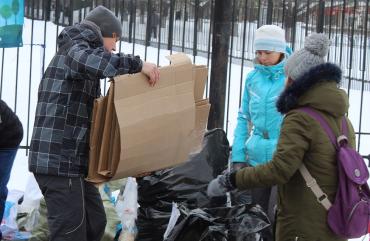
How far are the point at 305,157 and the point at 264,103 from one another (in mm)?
1152

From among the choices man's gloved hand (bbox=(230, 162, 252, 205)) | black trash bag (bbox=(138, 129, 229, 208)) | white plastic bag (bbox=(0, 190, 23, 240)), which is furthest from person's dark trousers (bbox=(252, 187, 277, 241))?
white plastic bag (bbox=(0, 190, 23, 240))

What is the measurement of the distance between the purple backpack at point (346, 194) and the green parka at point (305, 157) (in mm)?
27

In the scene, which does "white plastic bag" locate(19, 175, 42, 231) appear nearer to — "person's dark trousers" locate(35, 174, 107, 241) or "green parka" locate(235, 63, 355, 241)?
"person's dark trousers" locate(35, 174, 107, 241)

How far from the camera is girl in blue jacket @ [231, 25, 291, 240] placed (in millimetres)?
4359

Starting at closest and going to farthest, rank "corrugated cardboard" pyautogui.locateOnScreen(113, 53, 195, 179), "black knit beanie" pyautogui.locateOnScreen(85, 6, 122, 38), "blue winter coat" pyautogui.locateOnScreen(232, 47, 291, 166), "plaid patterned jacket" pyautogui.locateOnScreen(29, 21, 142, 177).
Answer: "corrugated cardboard" pyautogui.locateOnScreen(113, 53, 195, 179) < "plaid patterned jacket" pyautogui.locateOnScreen(29, 21, 142, 177) < "black knit beanie" pyautogui.locateOnScreen(85, 6, 122, 38) < "blue winter coat" pyautogui.locateOnScreen(232, 47, 291, 166)

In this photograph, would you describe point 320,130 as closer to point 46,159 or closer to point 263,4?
point 46,159

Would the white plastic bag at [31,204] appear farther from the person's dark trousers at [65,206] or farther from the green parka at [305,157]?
the green parka at [305,157]

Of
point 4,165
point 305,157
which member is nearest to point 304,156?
point 305,157

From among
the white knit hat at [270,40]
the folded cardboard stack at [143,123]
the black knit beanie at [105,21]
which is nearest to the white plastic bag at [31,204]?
the folded cardboard stack at [143,123]

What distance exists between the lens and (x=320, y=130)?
3.21 m

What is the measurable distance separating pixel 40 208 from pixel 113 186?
1.80 ft

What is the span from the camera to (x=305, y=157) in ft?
10.7

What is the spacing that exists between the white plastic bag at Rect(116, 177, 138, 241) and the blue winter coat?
827 millimetres

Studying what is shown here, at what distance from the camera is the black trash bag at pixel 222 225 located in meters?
4.03
